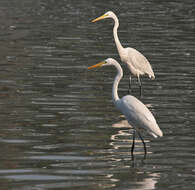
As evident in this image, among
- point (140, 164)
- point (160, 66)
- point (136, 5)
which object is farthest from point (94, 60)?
point (136, 5)

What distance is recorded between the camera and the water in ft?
38.2

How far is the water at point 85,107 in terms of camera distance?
38.2 ft

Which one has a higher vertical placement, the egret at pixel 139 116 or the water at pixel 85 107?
the egret at pixel 139 116

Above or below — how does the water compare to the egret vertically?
below

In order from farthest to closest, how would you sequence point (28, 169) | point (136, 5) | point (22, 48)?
1. point (136, 5)
2. point (22, 48)
3. point (28, 169)

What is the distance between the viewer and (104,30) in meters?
31.5

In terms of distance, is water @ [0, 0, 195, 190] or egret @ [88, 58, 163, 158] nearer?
water @ [0, 0, 195, 190]

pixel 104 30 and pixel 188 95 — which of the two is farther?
pixel 104 30

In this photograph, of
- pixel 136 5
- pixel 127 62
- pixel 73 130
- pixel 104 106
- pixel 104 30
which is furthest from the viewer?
pixel 136 5

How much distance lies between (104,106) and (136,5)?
25.3 metres

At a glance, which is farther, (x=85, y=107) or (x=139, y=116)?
(x=85, y=107)

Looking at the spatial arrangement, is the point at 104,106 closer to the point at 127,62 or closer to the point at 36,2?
the point at 127,62

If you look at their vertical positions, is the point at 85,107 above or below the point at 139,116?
below

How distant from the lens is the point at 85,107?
16922 mm
